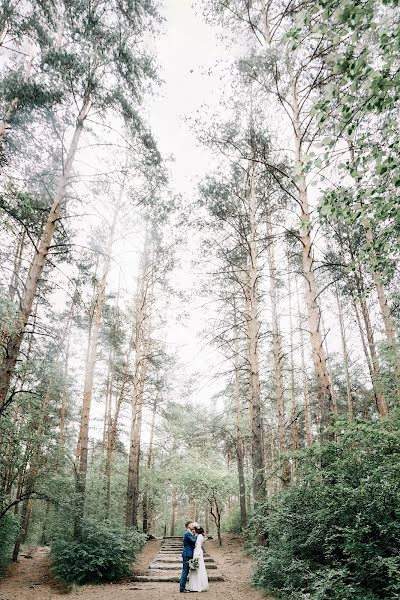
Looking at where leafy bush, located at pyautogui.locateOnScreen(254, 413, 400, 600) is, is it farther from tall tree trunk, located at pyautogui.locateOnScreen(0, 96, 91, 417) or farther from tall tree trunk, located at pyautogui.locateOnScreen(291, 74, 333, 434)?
tall tree trunk, located at pyautogui.locateOnScreen(0, 96, 91, 417)

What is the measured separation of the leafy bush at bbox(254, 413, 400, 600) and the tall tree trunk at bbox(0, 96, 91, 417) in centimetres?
Answer: 529

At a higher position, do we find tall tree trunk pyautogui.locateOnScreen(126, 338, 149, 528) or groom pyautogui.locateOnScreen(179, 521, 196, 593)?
tall tree trunk pyautogui.locateOnScreen(126, 338, 149, 528)

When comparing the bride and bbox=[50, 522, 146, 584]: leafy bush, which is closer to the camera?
the bride

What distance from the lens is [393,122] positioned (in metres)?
3.72

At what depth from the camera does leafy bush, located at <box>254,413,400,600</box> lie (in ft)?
13.5

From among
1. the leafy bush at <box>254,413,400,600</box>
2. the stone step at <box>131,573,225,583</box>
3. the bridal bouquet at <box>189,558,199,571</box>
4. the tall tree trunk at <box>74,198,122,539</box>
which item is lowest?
the stone step at <box>131,573,225,583</box>

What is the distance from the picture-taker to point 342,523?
487 centimetres

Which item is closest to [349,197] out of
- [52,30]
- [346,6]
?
[346,6]

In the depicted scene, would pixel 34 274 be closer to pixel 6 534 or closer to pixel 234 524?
pixel 6 534

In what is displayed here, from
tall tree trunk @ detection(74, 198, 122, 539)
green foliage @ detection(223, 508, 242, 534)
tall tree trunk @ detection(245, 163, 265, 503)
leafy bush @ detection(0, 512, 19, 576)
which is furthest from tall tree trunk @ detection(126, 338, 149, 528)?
green foliage @ detection(223, 508, 242, 534)

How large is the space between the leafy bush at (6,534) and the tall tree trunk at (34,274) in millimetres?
4877

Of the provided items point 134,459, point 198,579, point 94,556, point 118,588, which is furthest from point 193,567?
point 134,459

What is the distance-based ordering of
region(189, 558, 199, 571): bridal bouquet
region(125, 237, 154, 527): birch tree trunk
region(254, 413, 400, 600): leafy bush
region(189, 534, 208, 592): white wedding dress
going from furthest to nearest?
1. region(125, 237, 154, 527): birch tree trunk
2. region(189, 558, 199, 571): bridal bouquet
3. region(189, 534, 208, 592): white wedding dress
4. region(254, 413, 400, 600): leafy bush

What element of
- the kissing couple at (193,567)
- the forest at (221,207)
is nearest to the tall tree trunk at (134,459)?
the forest at (221,207)
